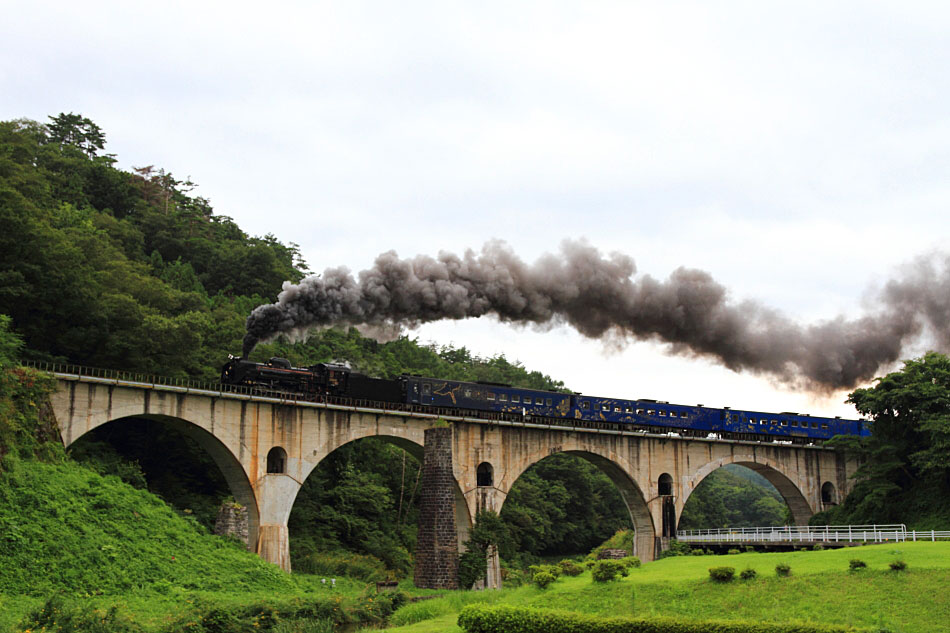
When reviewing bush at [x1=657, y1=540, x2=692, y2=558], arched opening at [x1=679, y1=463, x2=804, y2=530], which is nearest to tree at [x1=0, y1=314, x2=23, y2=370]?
bush at [x1=657, y1=540, x2=692, y2=558]

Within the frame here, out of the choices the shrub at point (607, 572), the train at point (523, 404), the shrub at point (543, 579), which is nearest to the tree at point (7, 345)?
the train at point (523, 404)

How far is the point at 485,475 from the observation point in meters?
46.6

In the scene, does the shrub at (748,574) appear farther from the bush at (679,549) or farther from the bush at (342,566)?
the bush at (342,566)

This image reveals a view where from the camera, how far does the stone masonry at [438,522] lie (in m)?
39.8

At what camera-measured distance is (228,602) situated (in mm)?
27766

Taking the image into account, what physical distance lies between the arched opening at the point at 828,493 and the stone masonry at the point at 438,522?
101 feet

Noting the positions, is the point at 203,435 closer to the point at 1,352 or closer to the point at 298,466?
the point at 298,466

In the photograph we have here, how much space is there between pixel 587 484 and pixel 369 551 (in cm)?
3226

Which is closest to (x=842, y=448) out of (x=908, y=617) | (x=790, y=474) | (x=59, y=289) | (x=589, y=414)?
(x=790, y=474)

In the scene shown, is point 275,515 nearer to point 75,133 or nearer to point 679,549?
point 679,549

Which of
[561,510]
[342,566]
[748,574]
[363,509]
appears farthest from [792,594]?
[561,510]

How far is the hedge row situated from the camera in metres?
22.4

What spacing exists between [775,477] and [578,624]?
38240 mm

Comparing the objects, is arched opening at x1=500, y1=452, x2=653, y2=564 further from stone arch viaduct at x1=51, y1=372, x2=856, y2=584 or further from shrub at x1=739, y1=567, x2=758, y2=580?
shrub at x1=739, y1=567, x2=758, y2=580
